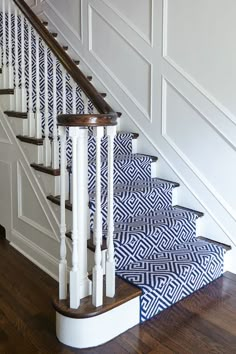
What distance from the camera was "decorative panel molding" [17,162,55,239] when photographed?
2.75 meters

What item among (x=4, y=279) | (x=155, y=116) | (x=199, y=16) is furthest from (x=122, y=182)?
(x=199, y=16)

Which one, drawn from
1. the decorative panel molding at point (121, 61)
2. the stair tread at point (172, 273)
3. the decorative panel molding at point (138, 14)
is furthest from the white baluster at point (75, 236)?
the decorative panel molding at point (138, 14)

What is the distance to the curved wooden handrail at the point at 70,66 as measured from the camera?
6.27ft

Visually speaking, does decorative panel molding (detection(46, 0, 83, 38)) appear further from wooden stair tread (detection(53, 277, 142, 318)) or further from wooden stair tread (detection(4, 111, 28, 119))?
wooden stair tread (detection(53, 277, 142, 318))

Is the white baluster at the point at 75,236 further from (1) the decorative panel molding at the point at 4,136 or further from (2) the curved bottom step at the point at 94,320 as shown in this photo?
(1) the decorative panel molding at the point at 4,136

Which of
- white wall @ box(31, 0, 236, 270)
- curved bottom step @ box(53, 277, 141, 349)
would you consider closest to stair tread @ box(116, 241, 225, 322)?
curved bottom step @ box(53, 277, 141, 349)

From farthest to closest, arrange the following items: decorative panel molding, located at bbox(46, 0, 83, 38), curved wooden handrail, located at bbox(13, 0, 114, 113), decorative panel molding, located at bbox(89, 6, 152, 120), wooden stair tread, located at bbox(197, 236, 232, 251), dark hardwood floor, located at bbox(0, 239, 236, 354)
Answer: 1. decorative panel molding, located at bbox(46, 0, 83, 38)
2. decorative panel molding, located at bbox(89, 6, 152, 120)
3. wooden stair tread, located at bbox(197, 236, 232, 251)
4. curved wooden handrail, located at bbox(13, 0, 114, 113)
5. dark hardwood floor, located at bbox(0, 239, 236, 354)

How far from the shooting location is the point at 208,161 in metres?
2.72

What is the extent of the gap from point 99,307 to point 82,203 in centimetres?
51

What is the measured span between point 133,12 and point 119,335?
8.48ft

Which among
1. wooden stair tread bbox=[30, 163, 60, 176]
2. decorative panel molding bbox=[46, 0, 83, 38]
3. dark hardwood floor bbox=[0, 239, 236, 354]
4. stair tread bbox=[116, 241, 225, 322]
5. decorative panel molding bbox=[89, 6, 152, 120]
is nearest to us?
dark hardwood floor bbox=[0, 239, 236, 354]

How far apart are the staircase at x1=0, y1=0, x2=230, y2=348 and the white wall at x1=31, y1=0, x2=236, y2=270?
16 cm

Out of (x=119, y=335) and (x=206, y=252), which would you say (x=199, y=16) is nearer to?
(x=206, y=252)

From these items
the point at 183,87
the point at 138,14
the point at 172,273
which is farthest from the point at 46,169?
the point at 138,14
